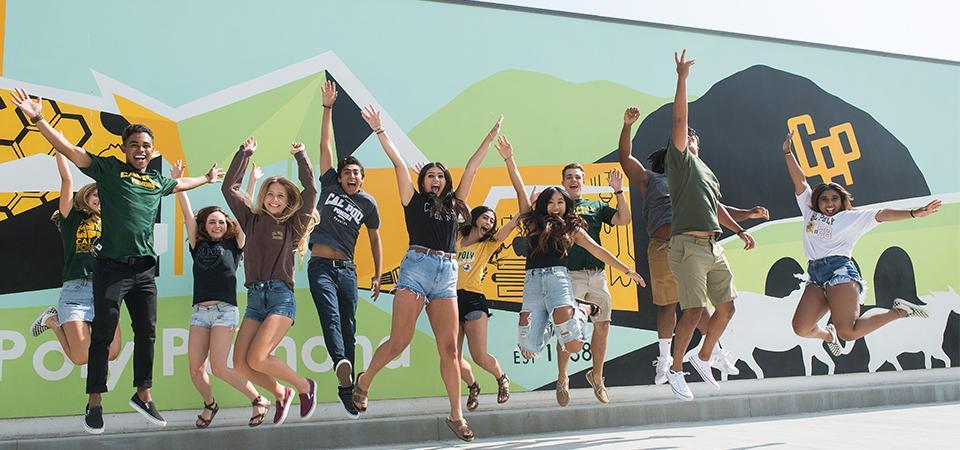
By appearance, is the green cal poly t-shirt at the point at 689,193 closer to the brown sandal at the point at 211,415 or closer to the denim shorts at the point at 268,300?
the denim shorts at the point at 268,300

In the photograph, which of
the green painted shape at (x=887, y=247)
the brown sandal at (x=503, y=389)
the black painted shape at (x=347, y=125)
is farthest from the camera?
the green painted shape at (x=887, y=247)

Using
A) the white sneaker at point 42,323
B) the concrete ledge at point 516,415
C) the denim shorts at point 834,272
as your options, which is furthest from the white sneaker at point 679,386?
the white sneaker at point 42,323

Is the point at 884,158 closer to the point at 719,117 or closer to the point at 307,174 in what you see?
the point at 719,117

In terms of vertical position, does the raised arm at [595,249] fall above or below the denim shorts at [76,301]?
above

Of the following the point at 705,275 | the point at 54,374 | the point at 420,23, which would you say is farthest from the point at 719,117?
the point at 54,374

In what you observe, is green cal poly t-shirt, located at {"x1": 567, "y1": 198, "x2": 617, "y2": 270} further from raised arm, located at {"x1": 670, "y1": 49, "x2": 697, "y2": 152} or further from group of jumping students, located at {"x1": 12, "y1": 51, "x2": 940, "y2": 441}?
raised arm, located at {"x1": 670, "y1": 49, "x2": 697, "y2": 152}

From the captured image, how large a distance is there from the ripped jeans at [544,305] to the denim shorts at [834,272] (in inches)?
82.3

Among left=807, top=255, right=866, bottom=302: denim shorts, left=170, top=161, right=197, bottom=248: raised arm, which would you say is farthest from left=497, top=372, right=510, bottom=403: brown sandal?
left=807, top=255, right=866, bottom=302: denim shorts

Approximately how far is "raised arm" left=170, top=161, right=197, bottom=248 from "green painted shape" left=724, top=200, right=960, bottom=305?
15.6 ft

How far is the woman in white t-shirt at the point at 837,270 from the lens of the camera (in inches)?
241

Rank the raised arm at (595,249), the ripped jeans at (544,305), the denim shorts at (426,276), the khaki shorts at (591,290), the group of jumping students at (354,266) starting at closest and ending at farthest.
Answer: the group of jumping students at (354,266)
the denim shorts at (426,276)
the ripped jeans at (544,305)
the raised arm at (595,249)
the khaki shorts at (591,290)

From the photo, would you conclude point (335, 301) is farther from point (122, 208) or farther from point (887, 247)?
point (887, 247)

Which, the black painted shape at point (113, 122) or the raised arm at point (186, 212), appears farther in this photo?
the black painted shape at point (113, 122)

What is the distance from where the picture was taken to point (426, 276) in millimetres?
5051
